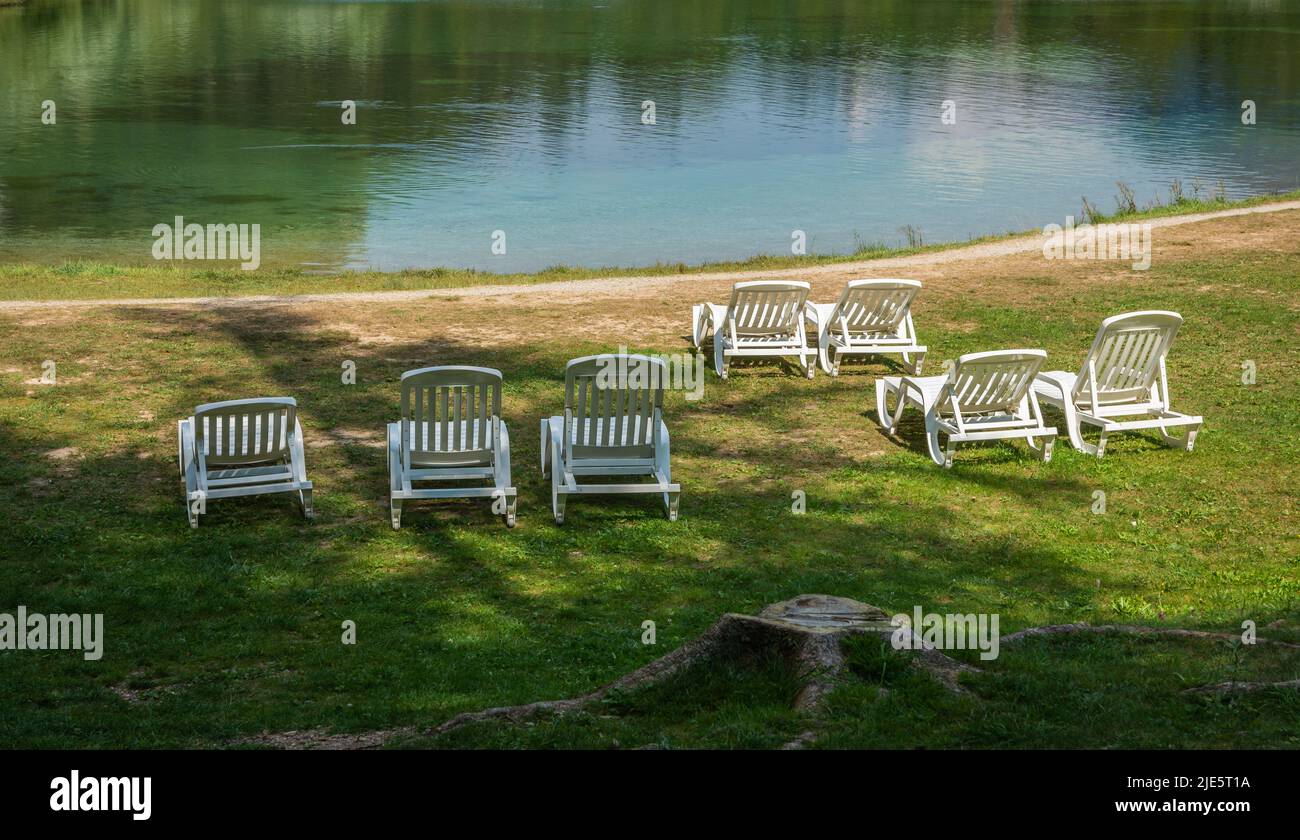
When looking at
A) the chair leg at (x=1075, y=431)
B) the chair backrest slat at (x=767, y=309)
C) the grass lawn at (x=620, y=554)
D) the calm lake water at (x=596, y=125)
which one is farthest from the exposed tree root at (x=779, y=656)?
the calm lake water at (x=596, y=125)

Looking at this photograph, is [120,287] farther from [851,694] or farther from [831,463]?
[851,694]

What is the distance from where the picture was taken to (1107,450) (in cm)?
1140

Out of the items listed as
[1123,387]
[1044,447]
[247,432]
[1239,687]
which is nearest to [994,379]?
[1044,447]

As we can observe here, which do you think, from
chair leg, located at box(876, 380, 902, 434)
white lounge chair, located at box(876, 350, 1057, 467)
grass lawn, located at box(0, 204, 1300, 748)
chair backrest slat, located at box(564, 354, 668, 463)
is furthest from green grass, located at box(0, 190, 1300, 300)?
white lounge chair, located at box(876, 350, 1057, 467)

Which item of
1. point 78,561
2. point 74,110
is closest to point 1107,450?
point 78,561

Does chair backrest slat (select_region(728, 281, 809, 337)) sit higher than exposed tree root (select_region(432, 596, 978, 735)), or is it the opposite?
chair backrest slat (select_region(728, 281, 809, 337))

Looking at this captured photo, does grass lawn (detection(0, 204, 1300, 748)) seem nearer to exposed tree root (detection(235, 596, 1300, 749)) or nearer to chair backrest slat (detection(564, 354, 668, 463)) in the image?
exposed tree root (detection(235, 596, 1300, 749))

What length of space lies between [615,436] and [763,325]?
4454 mm

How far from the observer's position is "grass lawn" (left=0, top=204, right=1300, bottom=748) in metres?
5.72

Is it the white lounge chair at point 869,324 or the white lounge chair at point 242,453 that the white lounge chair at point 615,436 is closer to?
the white lounge chair at point 242,453

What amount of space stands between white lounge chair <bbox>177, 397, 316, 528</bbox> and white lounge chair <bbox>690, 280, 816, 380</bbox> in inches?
214

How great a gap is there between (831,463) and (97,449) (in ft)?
21.6

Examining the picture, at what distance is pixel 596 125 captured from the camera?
46406 mm

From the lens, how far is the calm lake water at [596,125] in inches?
1249
